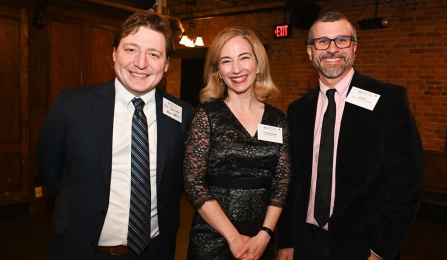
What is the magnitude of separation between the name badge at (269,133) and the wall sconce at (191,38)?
6.34 meters

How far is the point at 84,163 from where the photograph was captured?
61.4 inches

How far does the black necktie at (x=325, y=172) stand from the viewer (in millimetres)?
1833

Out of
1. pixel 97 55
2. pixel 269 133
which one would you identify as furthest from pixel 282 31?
pixel 269 133

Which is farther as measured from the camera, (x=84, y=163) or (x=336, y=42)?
(x=336, y=42)

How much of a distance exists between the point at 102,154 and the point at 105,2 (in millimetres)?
3236

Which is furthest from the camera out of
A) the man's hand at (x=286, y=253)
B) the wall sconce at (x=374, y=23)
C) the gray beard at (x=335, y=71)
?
the wall sconce at (x=374, y=23)

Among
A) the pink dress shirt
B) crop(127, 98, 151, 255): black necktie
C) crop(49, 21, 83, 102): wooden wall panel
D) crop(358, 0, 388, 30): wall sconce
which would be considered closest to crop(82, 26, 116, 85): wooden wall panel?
crop(49, 21, 83, 102): wooden wall panel

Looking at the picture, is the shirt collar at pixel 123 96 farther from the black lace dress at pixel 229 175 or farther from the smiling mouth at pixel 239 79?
the smiling mouth at pixel 239 79

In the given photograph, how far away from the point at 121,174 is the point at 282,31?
20.2ft

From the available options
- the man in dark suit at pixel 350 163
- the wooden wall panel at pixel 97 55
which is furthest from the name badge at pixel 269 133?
the wooden wall panel at pixel 97 55

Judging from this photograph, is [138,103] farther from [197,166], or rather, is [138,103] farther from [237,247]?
[237,247]

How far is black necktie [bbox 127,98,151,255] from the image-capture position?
157 cm

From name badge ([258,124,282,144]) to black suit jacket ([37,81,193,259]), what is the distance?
1.60 feet

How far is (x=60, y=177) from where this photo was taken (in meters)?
1.84
